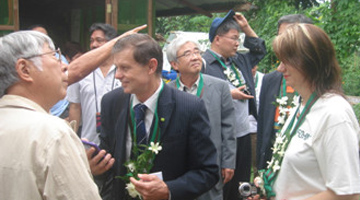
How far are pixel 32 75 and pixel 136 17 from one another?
5.86 m

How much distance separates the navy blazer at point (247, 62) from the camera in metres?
4.12

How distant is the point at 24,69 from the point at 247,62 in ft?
10.4

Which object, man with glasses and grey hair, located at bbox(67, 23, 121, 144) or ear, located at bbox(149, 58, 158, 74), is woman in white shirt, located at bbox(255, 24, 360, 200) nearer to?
ear, located at bbox(149, 58, 158, 74)

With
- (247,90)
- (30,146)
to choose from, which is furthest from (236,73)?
(30,146)

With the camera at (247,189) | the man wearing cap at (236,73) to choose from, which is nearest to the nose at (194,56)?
the man wearing cap at (236,73)

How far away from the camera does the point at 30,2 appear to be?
11328 mm

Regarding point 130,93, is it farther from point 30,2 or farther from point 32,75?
point 30,2

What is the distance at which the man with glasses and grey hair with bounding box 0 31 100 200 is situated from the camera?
4.80ft

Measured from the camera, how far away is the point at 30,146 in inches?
57.7

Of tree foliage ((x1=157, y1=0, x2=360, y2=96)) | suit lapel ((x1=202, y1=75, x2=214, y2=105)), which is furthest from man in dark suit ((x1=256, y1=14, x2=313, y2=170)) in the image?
tree foliage ((x1=157, y1=0, x2=360, y2=96))

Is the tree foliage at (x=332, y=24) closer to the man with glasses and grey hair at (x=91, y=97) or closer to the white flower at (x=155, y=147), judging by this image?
the man with glasses and grey hair at (x=91, y=97)

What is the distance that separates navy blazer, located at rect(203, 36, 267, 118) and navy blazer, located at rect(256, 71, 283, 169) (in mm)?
746

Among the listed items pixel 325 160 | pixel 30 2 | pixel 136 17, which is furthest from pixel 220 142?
pixel 30 2

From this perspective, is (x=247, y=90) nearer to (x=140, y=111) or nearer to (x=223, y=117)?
(x=223, y=117)
